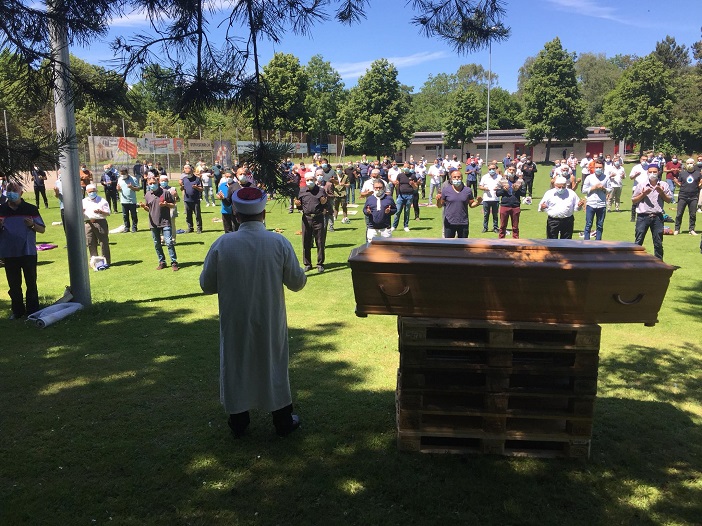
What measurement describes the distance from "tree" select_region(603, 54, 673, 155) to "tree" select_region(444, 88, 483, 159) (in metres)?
14.6

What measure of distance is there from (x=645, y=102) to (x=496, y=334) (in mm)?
62371

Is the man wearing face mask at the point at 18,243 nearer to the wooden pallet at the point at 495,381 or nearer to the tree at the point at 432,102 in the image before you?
the wooden pallet at the point at 495,381

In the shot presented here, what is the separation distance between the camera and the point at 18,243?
301 inches

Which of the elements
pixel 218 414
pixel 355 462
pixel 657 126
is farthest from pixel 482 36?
pixel 657 126

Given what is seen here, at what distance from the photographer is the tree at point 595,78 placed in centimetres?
9062

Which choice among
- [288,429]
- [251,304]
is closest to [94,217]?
[251,304]

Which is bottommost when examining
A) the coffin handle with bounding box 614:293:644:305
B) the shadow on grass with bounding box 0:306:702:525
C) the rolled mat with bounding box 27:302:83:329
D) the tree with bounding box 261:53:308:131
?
the shadow on grass with bounding box 0:306:702:525

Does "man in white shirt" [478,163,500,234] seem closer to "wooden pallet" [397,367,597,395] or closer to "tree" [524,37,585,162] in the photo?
"wooden pallet" [397,367,597,395]

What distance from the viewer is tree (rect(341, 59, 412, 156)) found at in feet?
184

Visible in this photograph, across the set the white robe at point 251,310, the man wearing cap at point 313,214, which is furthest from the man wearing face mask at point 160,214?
the white robe at point 251,310

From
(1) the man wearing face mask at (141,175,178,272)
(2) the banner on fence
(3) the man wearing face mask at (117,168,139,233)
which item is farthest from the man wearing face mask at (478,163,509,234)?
(2) the banner on fence

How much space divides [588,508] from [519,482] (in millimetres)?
447

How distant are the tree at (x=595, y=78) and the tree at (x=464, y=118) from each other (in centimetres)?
3346

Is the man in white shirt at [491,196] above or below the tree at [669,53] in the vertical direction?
below
